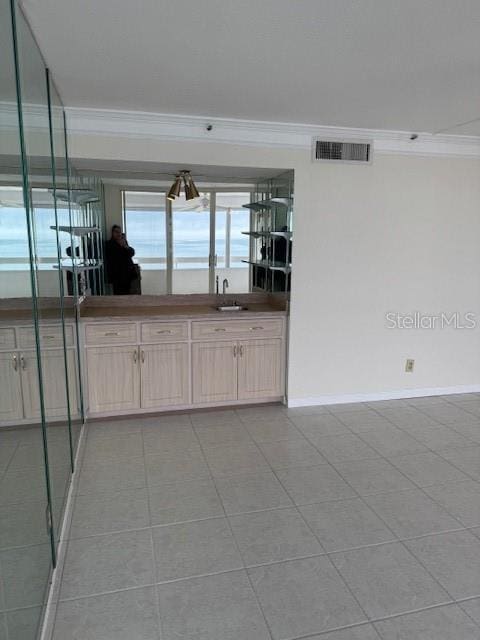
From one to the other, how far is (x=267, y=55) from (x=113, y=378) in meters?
2.53

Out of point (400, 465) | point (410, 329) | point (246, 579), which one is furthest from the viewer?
point (410, 329)

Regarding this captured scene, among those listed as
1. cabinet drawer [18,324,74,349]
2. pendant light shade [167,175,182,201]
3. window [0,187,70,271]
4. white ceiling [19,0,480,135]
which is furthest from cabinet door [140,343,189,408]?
white ceiling [19,0,480,135]

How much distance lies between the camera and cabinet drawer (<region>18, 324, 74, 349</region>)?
5.14ft

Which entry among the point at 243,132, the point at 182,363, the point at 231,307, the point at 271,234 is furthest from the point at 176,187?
the point at 182,363

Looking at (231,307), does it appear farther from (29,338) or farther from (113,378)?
(29,338)

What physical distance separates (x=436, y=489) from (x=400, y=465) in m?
0.32

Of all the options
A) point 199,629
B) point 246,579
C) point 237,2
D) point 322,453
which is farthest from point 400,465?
point 237,2

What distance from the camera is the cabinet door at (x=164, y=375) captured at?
372 cm

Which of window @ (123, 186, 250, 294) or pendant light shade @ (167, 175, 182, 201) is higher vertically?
pendant light shade @ (167, 175, 182, 201)

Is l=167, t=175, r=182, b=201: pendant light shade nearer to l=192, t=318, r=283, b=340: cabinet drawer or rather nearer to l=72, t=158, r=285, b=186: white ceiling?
l=72, t=158, r=285, b=186: white ceiling

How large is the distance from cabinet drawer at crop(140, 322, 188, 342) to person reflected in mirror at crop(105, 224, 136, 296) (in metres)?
0.58

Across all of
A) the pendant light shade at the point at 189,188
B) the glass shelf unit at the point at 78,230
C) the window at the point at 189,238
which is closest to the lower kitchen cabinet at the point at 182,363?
the window at the point at 189,238

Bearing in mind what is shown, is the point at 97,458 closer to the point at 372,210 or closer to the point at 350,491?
the point at 350,491

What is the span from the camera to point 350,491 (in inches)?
108
